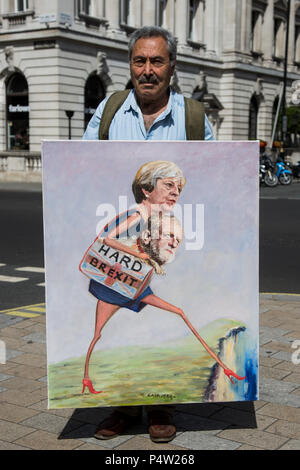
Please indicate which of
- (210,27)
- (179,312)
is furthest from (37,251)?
(210,27)

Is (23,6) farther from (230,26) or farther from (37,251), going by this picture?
(37,251)

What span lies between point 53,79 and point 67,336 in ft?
84.7

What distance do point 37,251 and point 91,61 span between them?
2119cm

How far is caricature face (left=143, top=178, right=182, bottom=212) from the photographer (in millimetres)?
3006

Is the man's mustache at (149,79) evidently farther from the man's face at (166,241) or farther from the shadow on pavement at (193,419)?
the shadow on pavement at (193,419)

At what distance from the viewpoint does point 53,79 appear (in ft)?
90.9

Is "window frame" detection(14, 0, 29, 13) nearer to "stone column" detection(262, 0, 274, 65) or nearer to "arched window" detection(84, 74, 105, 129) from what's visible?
"arched window" detection(84, 74, 105, 129)

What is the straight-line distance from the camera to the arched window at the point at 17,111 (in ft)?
96.6

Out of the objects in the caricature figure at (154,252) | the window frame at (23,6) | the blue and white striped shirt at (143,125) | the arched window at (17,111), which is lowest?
the caricature figure at (154,252)

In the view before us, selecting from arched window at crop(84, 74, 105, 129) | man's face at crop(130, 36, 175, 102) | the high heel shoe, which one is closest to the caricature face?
man's face at crop(130, 36, 175, 102)

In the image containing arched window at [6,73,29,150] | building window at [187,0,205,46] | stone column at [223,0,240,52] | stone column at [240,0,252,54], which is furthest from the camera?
stone column at [240,0,252,54]

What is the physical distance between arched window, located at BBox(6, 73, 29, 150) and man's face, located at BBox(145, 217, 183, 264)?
89.7 feet

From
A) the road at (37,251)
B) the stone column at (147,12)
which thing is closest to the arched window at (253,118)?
the stone column at (147,12)
